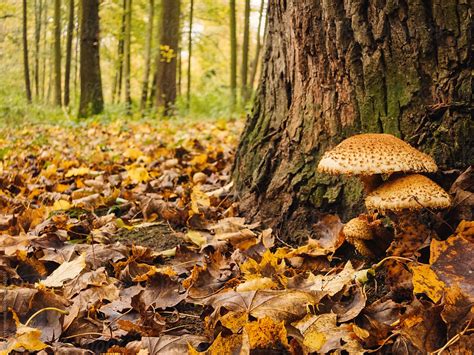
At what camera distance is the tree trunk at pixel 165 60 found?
1294 centimetres

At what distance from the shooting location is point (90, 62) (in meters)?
12.9

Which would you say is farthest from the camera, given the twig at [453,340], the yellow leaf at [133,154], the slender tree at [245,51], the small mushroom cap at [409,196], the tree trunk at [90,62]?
the slender tree at [245,51]

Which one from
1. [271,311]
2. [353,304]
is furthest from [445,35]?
[271,311]

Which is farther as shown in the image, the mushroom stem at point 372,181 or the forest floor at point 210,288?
the mushroom stem at point 372,181

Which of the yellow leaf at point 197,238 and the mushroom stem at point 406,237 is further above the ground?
the mushroom stem at point 406,237

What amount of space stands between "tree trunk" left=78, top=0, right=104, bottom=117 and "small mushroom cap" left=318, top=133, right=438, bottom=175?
465 inches

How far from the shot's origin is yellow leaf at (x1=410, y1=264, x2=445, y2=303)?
1684mm

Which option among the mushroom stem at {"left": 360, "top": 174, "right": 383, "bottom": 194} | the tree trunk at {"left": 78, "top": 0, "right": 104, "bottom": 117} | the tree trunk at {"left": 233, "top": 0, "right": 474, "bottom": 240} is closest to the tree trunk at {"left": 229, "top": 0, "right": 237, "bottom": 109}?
the tree trunk at {"left": 78, "top": 0, "right": 104, "bottom": 117}

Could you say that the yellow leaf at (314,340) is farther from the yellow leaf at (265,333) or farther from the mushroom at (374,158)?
the mushroom at (374,158)

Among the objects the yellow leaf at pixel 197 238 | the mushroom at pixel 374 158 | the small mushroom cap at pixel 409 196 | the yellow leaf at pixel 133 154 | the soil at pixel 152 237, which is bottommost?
the soil at pixel 152 237

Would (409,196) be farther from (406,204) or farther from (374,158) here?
(374,158)

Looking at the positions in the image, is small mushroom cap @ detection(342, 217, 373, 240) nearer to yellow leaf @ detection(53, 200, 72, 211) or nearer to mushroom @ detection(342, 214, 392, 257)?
mushroom @ detection(342, 214, 392, 257)

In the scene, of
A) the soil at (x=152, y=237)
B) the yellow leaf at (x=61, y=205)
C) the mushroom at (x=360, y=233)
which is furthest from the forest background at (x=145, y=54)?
the mushroom at (x=360, y=233)

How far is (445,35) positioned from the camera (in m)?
2.31
